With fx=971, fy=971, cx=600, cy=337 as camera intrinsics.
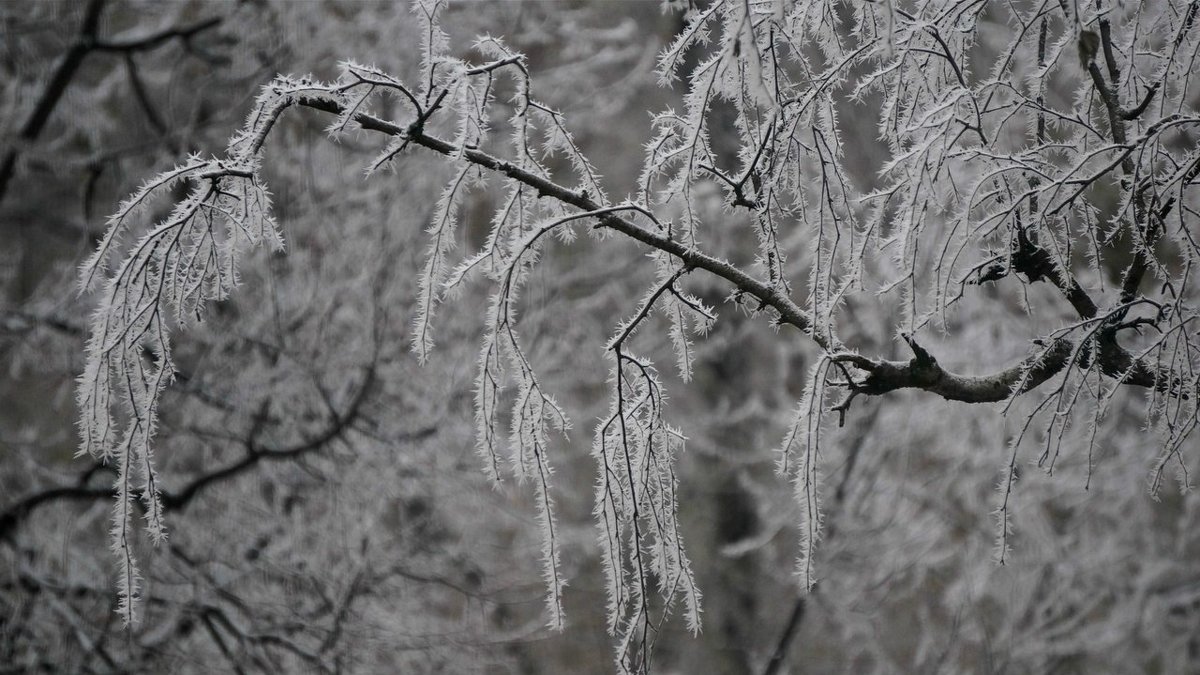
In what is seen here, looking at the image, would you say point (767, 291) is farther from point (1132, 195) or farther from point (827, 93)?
point (1132, 195)

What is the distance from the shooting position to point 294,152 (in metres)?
4.78

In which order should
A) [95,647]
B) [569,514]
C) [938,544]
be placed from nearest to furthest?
[95,647] → [938,544] → [569,514]

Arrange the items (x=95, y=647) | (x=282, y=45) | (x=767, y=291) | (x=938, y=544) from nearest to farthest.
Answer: (x=767, y=291)
(x=95, y=647)
(x=282, y=45)
(x=938, y=544)

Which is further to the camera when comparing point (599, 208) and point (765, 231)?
point (765, 231)

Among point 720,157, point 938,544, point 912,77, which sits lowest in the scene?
point 912,77

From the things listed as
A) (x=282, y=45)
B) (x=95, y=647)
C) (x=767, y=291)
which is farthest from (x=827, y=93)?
(x=282, y=45)

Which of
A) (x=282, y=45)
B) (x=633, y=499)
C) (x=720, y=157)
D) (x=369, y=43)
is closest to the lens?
(x=633, y=499)

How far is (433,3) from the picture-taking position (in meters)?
1.54

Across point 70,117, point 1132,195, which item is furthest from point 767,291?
point 70,117

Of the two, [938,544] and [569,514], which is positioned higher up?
[569,514]

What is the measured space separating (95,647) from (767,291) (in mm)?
2706

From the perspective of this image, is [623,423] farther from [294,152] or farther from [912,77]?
[294,152]

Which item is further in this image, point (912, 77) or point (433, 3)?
point (912, 77)

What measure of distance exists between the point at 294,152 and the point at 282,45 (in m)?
0.55
